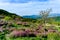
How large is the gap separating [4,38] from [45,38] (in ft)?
9.03

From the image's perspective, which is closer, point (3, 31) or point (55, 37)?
point (55, 37)

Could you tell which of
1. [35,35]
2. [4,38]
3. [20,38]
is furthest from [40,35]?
[4,38]

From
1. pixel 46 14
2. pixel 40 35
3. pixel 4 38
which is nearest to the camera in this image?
pixel 4 38

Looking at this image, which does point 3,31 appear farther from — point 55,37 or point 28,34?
point 55,37

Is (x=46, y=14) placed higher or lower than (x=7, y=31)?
higher

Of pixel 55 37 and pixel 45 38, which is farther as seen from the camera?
pixel 45 38

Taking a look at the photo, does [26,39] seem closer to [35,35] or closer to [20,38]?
[20,38]

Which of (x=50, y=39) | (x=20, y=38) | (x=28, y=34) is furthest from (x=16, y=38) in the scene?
(x=50, y=39)

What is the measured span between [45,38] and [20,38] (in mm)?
1688

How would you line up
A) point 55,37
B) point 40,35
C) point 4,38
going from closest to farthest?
point 55,37 → point 4,38 → point 40,35

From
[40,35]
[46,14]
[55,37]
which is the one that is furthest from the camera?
[46,14]

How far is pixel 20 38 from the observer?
16.2m

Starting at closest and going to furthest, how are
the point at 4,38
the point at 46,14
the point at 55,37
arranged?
the point at 55,37 → the point at 4,38 → the point at 46,14

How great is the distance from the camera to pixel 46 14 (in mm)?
18359
